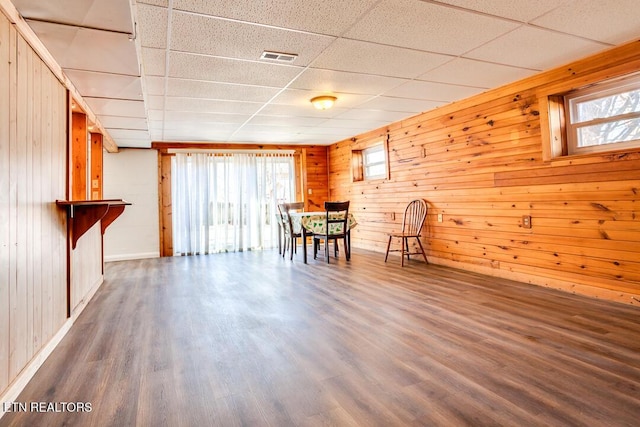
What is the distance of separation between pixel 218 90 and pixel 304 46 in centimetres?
140

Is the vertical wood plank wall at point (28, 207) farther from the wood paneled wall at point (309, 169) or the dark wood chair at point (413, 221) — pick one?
the wood paneled wall at point (309, 169)

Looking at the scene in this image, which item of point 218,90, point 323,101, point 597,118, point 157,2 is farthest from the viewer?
point 323,101

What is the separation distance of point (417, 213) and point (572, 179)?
2166mm

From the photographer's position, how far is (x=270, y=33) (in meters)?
2.57

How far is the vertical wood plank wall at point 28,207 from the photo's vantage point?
168 cm

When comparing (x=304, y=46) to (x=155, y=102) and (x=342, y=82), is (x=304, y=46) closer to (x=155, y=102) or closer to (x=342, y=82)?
(x=342, y=82)

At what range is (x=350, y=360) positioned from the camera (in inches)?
79.4

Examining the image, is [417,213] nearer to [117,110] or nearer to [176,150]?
[117,110]

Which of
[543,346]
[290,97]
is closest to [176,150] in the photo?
[290,97]

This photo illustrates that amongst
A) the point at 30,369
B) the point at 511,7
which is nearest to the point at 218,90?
the point at 511,7

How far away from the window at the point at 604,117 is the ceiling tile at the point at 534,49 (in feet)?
1.25

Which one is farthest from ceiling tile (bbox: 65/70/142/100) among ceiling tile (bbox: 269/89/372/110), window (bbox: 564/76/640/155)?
window (bbox: 564/76/640/155)

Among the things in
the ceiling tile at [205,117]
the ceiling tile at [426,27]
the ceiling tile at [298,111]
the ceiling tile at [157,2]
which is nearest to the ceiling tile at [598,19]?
the ceiling tile at [426,27]

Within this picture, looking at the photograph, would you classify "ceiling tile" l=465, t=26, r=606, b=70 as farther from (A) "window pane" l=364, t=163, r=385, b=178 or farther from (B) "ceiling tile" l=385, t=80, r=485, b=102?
(A) "window pane" l=364, t=163, r=385, b=178
